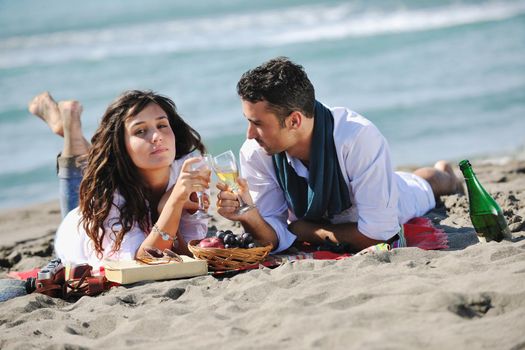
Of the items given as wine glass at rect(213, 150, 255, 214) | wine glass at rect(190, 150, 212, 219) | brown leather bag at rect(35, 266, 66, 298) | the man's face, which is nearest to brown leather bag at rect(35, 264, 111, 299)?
brown leather bag at rect(35, 266, 66, 298)

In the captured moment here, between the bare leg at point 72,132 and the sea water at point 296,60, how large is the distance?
3.23 metres

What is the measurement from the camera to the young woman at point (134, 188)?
526 cm

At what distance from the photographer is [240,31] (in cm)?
2573

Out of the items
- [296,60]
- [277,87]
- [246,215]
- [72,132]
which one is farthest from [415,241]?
[296,60]

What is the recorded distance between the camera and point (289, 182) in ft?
17.5

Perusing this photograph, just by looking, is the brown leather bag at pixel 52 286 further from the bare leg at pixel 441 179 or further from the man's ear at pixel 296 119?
the bare leg at pixel 441 179

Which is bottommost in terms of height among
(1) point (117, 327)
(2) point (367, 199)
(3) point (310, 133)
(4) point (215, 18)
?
(1) point (117, 327)

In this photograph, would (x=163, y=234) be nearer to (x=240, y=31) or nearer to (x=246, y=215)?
(x=246, y=215)

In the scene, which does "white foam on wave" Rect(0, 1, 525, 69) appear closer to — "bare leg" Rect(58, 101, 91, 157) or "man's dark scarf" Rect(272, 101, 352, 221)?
"bare leg" Rect(58, 101, 91, 157)

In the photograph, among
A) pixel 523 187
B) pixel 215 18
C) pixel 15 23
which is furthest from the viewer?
pixel 15 23

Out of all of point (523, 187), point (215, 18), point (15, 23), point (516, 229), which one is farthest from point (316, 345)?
point (15, 23)

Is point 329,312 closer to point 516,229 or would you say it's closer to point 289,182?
point 289,182

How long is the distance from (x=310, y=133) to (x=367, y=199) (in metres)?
0.56

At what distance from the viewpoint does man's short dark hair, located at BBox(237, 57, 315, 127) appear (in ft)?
16.0
